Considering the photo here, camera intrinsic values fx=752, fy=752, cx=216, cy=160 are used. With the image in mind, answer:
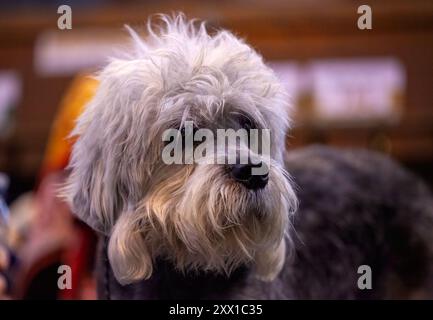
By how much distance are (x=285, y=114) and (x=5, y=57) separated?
2.58m

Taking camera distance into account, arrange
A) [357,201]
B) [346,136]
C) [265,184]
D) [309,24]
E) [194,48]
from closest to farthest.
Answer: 1. [265,184]
2. [194,48]
3. [357,201]
4. [346,136]
5. [309,24]

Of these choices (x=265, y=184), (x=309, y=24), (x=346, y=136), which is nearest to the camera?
(x=265, y=184)

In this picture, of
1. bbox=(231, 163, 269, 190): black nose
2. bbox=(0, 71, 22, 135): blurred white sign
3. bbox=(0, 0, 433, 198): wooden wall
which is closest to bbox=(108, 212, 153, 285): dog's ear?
bbox=(231, 163, 269, 190): black nose

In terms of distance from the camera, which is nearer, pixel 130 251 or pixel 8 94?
pixel 130 251

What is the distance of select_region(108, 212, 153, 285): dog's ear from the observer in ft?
4.42

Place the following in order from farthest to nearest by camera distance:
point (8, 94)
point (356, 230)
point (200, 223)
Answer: point (8, 94), point (356, 230), point (200, 223)

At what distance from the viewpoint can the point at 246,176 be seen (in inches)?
51.5

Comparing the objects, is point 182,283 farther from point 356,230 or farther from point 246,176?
point 356,230

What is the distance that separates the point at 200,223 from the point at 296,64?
227 cm

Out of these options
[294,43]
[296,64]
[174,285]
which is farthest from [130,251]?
[294,43]

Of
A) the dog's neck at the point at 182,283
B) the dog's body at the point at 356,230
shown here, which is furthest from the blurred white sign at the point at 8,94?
the dog's neck at the point at 182,283
